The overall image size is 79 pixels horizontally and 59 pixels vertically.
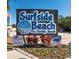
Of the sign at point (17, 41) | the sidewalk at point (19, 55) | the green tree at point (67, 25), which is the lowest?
the sidewalk at point (19, 55)

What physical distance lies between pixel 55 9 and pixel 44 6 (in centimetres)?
11

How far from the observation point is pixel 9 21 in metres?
4.83

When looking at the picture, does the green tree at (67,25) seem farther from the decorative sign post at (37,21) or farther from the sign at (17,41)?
the sign at (17,41)

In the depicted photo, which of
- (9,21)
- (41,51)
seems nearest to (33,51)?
(41,51)

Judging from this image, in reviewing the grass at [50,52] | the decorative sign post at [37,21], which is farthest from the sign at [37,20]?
the grass at [50,52]

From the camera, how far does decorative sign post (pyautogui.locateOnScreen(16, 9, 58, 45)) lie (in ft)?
15.9

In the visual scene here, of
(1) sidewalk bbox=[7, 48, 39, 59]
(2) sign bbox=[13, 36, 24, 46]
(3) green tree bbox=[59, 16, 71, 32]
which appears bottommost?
(1) sidewalk bbox=[7, 48, 39, 59]

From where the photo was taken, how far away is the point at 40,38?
191 inches

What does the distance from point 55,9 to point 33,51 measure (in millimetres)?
469

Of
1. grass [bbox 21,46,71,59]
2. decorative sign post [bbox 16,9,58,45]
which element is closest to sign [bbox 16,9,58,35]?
decorative sign post [bbox 16,9,58,45]

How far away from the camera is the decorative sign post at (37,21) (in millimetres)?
4855

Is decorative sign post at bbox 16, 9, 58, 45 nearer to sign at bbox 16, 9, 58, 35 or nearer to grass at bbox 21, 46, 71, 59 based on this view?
sign at bbox 16, 9, 58, 35
